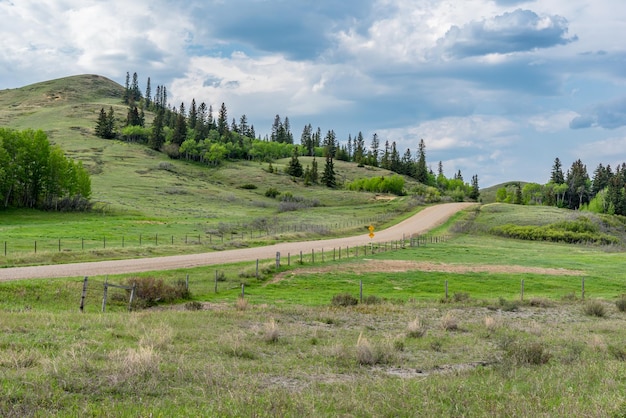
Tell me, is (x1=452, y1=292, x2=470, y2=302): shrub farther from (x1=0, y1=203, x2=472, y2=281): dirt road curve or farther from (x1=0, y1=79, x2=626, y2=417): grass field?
(x1=0, y1=203, x2=472, y2=281): dirt road curve

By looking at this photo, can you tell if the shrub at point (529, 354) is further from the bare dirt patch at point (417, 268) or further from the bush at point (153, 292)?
the bare dirt patch at point (417, 268)

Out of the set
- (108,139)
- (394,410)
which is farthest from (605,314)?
(108,139)

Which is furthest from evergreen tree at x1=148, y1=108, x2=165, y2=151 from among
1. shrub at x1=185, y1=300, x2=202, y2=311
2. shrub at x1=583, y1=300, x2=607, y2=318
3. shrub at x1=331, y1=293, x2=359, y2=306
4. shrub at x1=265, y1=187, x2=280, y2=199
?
shrub at x1=583, y1=300, x2=607, y2=318

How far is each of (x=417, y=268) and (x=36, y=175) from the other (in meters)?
64.1

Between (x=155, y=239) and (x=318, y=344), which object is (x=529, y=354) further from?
(x=155, y=239)

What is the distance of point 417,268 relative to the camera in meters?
41.0

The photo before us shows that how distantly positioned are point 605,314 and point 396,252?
1155 inches

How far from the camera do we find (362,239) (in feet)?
215

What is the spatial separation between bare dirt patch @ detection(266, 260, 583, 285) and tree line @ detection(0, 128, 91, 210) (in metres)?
55.6

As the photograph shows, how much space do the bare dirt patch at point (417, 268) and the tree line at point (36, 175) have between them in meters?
55.6

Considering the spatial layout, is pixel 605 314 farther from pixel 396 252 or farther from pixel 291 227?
pixel 291 227

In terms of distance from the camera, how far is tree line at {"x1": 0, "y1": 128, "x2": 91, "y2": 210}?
244 feet

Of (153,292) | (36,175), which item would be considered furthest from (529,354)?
(36,175)

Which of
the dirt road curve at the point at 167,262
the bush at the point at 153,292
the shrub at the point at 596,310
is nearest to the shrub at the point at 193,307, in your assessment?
the bush at the point at 153,292
